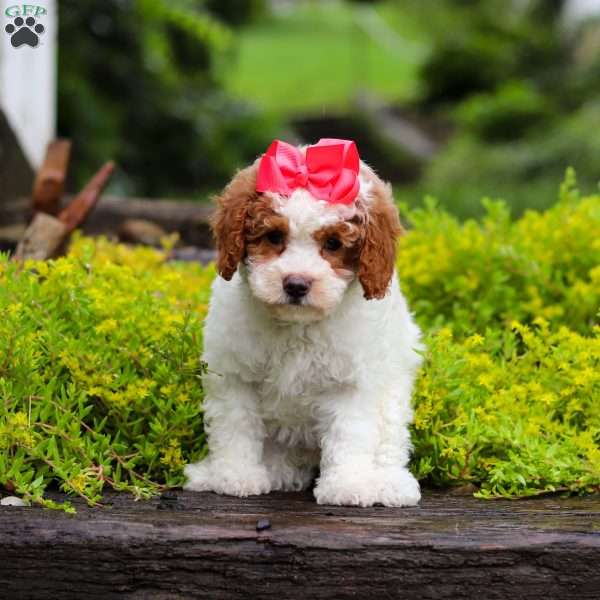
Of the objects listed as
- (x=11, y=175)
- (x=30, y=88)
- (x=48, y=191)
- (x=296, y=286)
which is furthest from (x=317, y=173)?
(x=30, y=88)

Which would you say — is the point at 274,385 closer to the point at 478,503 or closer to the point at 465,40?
the point at 478,503

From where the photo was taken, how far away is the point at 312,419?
4.54 m

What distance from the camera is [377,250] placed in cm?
418

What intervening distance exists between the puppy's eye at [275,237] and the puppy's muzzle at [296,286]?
18 cm

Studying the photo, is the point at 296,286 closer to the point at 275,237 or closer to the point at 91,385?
the point at 275,237

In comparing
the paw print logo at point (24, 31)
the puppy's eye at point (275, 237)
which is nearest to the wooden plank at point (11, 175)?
the paw print logo at point (24, 31)

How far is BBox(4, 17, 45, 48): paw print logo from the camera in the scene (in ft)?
23.2

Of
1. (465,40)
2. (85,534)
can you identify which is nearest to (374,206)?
(85,534)

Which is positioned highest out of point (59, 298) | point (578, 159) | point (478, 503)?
point (578, 159)

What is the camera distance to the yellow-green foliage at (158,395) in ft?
14.4

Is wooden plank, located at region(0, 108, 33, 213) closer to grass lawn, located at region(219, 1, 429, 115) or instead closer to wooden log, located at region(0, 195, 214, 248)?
wooden log, located at region(0, 195, 214, 248)

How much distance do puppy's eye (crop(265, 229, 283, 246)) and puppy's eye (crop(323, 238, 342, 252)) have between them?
16 centimetres

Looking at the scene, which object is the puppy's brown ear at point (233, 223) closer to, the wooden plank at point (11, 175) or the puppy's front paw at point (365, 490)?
the puppy's front paw at point (365, 490)

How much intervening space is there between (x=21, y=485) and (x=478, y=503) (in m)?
1.69
